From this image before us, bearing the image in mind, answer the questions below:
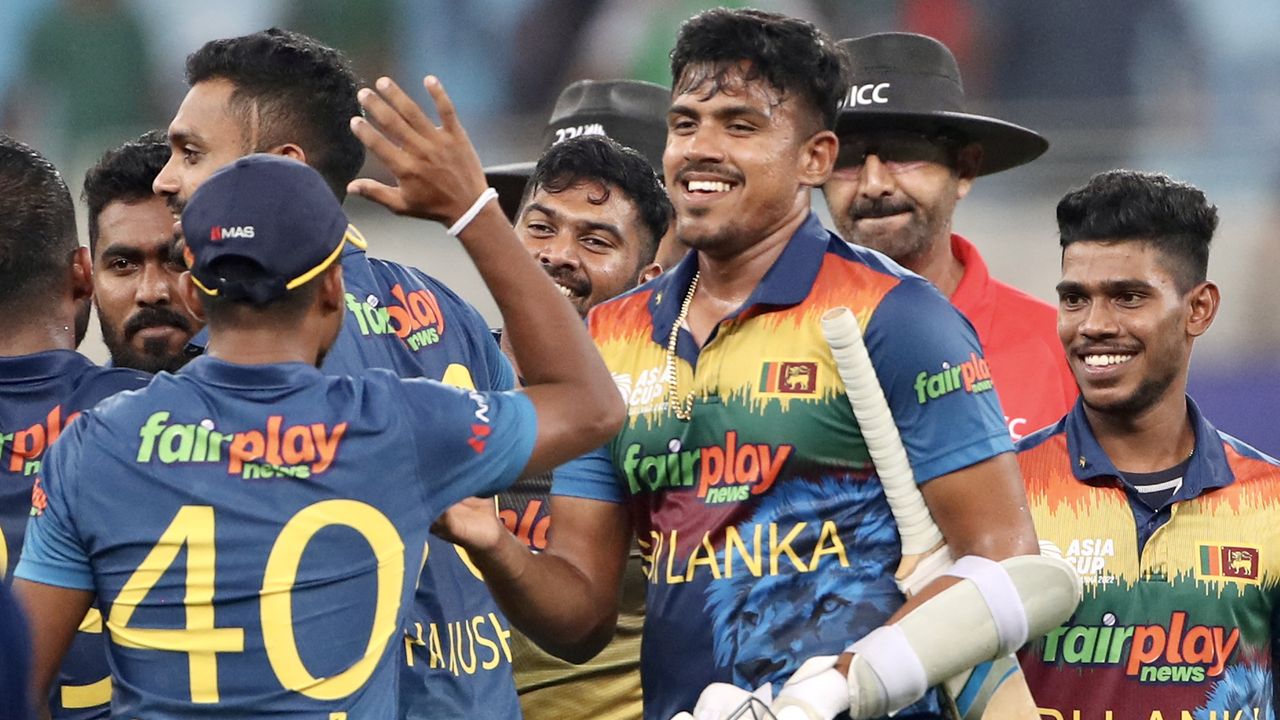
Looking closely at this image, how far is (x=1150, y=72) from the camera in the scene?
35.3 ft

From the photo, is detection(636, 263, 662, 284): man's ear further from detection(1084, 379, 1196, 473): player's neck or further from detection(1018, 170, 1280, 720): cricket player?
detection(1084, 379, 1196, 473): player's neck

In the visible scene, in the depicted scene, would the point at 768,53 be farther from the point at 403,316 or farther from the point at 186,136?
the point at 186,136

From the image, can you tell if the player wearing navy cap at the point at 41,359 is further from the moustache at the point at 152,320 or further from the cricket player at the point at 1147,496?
the cricket player at the point at 1147,496

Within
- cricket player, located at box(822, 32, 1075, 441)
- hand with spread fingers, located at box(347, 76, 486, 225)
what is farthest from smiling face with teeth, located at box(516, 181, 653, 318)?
hand with spread fingers, located at box(347, 76, 486, 225)

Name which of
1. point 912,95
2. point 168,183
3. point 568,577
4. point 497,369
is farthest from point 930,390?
point 912,95

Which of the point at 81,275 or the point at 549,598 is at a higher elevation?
the point at 81,275

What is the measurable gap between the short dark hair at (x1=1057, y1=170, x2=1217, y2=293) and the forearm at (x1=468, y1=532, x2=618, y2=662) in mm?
1672

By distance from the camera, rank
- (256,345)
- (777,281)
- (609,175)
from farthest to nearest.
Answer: (609,175)
(777,281)
(256,345)

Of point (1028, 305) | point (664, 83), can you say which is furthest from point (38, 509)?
point (664, 83)

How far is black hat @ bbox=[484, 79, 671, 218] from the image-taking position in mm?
6762

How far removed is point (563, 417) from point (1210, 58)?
8525mm

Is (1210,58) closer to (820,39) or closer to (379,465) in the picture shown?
(820,39)

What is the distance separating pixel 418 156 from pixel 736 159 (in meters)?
0.99

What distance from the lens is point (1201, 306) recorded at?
16.3ft
